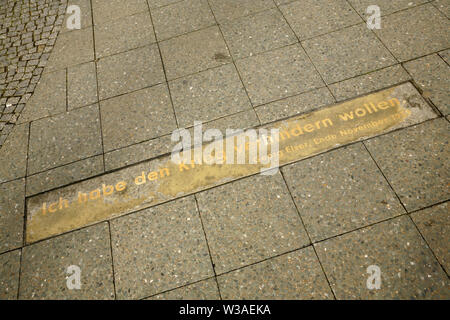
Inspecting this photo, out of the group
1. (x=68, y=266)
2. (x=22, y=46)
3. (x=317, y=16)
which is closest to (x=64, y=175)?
(x=68, y=266)

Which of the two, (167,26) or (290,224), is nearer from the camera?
(290,224)

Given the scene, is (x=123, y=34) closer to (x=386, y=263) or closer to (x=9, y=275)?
(x=9, y=275)

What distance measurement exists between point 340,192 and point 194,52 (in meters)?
2.74

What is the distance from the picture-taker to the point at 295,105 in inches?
131

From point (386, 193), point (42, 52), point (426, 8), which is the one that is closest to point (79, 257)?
point (386, 193)

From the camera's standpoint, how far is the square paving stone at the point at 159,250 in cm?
253

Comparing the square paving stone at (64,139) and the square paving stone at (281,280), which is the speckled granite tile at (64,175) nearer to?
the square paving stone at (64,139)

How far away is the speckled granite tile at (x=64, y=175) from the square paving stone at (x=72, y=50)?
6.03 feet

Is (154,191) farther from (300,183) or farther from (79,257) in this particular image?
(300,183)

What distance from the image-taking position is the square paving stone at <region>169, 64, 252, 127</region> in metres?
3.39

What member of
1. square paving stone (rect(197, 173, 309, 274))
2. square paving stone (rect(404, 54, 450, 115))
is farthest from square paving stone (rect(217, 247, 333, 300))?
square paving stone (rect(404, 54, 450, 115))

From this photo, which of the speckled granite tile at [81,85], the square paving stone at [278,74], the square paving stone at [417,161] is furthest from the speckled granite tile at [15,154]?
the square paving stone at [417,161]
